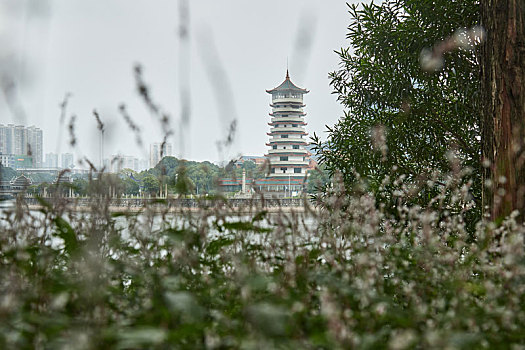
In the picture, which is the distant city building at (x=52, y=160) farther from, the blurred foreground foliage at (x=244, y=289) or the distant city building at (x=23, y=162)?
the blurred foreground foliage at (x=244, y=289)

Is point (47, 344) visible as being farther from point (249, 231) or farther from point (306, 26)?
point (306, 26)

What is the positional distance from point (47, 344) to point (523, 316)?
77cm

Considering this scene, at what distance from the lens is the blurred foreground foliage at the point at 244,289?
1.89 feet

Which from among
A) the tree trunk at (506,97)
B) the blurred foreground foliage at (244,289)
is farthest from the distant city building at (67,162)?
the tree trunk at (506,97)

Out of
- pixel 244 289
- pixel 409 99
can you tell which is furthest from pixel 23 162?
pixel 409 99

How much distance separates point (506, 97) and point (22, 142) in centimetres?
197

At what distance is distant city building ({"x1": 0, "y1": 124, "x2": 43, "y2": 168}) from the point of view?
→ 147 cm

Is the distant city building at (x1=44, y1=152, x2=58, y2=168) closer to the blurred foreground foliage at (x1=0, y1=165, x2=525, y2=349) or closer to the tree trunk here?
the blurred foreground foliage at (x1=0, y1=165, x2=525, y2=349)

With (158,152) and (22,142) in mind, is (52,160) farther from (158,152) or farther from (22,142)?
(158,152)

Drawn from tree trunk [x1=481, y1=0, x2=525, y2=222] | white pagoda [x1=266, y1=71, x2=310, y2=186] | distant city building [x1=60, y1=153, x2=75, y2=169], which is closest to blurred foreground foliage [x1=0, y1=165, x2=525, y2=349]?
distant city building [x1=60, y1=153, x2=75, y2=169]

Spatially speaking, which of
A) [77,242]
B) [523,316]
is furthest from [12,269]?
[523,316]

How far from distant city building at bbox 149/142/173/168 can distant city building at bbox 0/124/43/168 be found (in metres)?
0.38

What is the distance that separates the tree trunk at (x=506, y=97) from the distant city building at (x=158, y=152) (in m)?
1.32

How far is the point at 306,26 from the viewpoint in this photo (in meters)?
0.90
